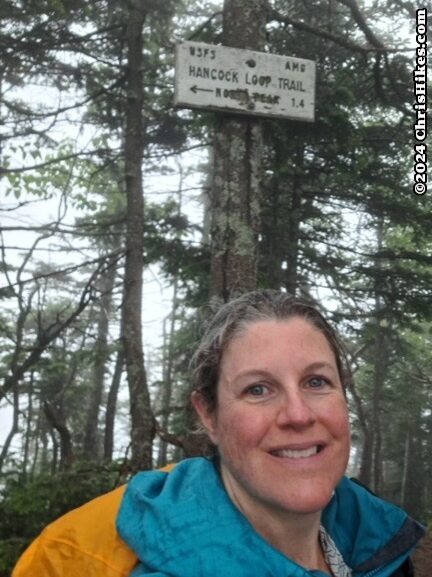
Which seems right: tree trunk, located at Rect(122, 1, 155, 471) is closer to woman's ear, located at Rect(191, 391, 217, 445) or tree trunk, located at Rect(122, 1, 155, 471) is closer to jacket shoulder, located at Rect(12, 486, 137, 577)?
woman's ear, located at Rect(191, 391, 217, 445)

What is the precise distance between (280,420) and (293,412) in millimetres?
42

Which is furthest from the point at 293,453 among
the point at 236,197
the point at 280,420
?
the point at 236,197

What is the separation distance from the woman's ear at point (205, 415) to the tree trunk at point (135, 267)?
305 centimetres

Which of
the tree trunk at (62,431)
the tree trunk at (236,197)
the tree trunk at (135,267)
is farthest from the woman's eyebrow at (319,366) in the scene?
the tree trunk at (62,431)

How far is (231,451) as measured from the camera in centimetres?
173

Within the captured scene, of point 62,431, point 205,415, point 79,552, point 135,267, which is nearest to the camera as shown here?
point 79,552

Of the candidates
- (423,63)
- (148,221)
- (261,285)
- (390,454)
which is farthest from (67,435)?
(390,454)

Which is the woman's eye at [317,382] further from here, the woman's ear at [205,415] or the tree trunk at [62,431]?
the tree trunk at [62,431]

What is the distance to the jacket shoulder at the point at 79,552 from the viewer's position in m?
1.49

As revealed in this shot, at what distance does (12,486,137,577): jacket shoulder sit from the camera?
149 centimetres

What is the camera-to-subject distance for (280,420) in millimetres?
1686

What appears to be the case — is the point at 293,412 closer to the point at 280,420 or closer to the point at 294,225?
the point at 280,420

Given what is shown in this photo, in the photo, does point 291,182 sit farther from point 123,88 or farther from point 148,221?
point 123,88

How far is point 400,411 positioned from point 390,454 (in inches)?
121
